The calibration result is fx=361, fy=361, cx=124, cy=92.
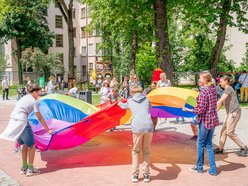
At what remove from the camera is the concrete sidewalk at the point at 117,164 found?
7.00 m

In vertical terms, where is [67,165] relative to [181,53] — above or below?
below

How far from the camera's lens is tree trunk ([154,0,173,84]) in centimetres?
1778

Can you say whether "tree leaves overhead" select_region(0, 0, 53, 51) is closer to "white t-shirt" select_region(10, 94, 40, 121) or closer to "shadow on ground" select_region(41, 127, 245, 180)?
"shadow on ground" select_region(41, 127, 245, 180)

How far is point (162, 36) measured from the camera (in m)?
17.9

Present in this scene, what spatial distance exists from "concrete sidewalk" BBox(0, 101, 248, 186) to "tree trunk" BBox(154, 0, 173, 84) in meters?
6.99

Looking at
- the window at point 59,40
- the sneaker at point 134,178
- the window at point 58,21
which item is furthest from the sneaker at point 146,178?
the window at point 58,21

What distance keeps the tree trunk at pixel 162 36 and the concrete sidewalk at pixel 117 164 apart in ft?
22.9

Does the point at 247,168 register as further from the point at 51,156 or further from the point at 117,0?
the point at 117,0

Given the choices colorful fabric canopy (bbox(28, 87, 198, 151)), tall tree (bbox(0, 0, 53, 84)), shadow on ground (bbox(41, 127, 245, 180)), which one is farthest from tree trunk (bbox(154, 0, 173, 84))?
tall tree (bbox(0, 0, 53, 84))

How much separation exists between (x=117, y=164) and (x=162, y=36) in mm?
10803

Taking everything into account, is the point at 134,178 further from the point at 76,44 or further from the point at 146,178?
the point at 76,44

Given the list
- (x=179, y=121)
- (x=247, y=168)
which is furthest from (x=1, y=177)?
(x=179, y=121)

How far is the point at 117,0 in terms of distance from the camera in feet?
57.9

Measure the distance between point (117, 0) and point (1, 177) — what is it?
40.3 ft
